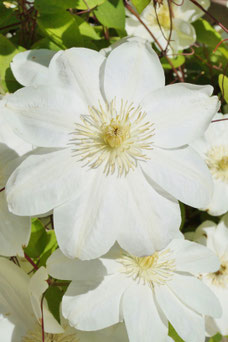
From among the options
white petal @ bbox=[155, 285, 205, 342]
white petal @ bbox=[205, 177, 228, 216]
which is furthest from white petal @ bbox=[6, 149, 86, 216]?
white petal @ bbox=[205, 177, 228, 216]

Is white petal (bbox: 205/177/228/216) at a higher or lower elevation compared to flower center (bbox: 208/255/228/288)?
higher

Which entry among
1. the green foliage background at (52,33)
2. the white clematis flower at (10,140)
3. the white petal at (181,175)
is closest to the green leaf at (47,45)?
the green foliage background at (52,33)

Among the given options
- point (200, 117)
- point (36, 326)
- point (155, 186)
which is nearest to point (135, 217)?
point (155, 186)

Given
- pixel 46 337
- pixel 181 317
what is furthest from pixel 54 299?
pixel 181 317

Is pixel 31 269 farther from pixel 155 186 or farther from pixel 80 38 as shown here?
pixel 80 38

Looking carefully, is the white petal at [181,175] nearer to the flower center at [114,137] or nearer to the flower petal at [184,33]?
A: the flower center at [114,137]

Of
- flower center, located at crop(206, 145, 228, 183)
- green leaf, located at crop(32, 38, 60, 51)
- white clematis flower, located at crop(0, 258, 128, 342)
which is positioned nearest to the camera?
white clematis flower, located at crop(0, 258, 128, 342)

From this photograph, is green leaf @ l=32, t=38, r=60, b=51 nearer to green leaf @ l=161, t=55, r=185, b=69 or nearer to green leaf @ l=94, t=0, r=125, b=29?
green leaf @ l=94, t=0, r=125, b=29
